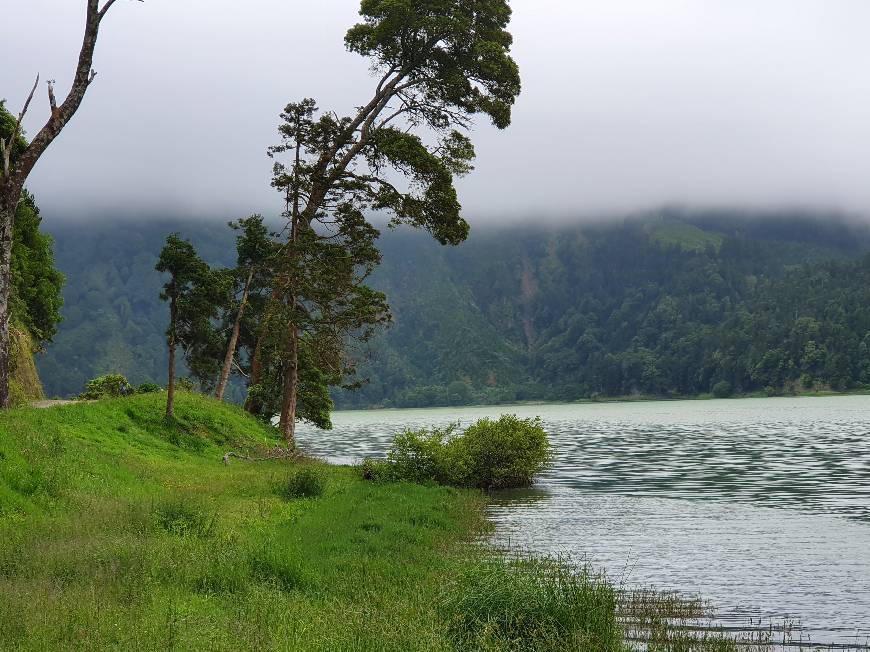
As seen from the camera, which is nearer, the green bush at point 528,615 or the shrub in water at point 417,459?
the green bush at point 528,615

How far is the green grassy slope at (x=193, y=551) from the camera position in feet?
38.4

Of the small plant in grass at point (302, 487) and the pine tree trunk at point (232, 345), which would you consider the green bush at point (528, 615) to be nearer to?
Answer: the small plant in grass at point (302, 487)

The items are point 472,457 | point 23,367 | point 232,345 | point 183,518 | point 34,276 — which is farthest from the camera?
point 34,276

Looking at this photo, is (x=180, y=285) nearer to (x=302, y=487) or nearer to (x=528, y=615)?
(x=302, y=487)

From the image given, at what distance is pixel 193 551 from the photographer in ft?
55.5

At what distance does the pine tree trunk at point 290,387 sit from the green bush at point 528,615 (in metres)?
31.1

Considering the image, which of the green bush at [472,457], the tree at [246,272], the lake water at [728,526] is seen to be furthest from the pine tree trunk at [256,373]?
the green bush at [472,457]

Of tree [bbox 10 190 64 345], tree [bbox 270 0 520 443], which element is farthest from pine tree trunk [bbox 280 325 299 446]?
tree [bbox 10 190 64 345]

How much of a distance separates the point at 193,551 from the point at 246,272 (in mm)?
46462

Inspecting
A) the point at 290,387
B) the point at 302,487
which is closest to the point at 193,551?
the point at 302,487

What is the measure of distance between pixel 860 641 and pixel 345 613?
871 cm

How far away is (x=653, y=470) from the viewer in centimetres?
5256

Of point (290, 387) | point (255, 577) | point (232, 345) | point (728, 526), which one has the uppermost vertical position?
point (232, 345)

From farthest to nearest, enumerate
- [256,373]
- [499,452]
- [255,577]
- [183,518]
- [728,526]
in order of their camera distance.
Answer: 1. [256,373]
2. [499,452]
3. [728,526]
4. [183,518]
5. [255,577]
